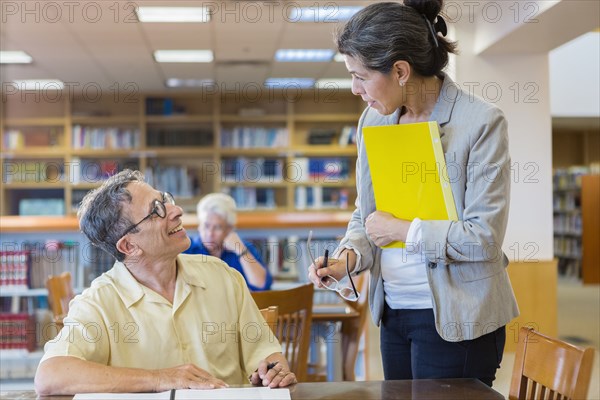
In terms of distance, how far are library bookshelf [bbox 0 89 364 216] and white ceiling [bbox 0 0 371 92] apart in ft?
3.18

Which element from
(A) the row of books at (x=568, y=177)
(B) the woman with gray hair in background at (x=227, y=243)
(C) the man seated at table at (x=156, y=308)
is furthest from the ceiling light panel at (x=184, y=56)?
(A) the row of books at (x=568, y=177)

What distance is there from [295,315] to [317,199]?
664 centimetres

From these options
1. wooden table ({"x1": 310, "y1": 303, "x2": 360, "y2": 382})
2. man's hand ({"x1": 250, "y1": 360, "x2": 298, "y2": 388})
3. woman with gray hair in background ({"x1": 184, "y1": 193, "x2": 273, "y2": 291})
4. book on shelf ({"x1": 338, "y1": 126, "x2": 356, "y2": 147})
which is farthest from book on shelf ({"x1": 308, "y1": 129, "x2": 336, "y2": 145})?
man's hand ({"x1": 250, "y1": 360, "x2": 298, "y2": 388})

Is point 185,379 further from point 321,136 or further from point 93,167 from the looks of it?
point 93,167

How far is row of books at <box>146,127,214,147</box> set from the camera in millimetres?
9188

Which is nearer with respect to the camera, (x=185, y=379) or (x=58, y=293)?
(x=185, y=379)

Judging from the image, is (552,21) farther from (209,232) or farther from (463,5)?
(209,232)

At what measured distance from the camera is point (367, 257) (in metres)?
1.66

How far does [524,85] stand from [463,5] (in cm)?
77

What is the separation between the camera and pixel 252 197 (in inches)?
360

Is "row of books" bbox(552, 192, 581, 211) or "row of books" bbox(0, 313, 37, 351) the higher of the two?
"row of books" bbox(552, 192, 581, 211)

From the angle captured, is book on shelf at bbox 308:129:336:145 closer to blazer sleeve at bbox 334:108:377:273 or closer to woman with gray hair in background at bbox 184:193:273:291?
woman with gray hair in background at bbox 184:193:273:291

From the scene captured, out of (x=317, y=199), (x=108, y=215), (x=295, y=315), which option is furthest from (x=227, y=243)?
(x=317, y=199)

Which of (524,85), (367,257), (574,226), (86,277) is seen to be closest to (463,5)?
(524,85)
